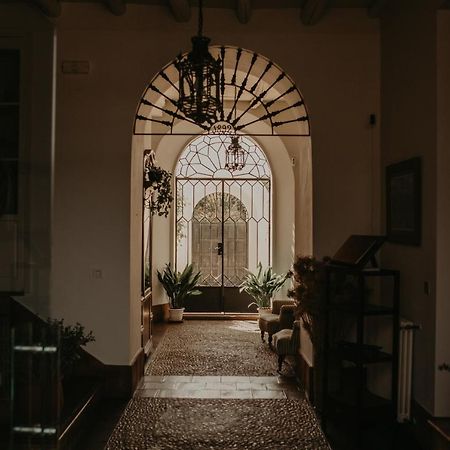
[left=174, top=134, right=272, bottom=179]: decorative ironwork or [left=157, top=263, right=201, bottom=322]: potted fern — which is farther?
[left=174, top=134, right=272, bottom=179]: decorative ironwork

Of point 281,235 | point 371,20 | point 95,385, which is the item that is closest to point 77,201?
point 95,385

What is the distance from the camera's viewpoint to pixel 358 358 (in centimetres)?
378

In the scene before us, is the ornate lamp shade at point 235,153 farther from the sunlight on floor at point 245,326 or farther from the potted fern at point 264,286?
the sunlight on floor at point 245,326

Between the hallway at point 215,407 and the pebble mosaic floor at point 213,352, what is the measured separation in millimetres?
11

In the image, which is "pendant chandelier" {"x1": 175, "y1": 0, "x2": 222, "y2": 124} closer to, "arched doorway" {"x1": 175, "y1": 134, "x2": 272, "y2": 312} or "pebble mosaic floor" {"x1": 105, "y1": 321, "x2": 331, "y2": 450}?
"pebble mosaic floor" {"x1": 105, "y1": 321, "x2": 331, "y2": 450}

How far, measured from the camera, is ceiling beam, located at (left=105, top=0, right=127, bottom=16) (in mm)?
4557

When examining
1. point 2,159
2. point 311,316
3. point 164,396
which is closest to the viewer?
point 2,159

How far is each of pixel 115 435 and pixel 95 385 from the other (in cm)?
76

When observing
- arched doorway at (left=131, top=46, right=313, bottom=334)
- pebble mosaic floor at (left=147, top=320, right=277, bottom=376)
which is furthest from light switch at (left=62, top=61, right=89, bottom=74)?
pebble mosaic floor at (left=147, top=320, right=277, bottom=376)

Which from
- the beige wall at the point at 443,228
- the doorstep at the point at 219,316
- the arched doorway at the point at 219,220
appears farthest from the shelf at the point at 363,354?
the arched doorway at the point at 219,220

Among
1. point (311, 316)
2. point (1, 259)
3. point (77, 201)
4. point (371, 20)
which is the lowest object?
point (311, 316)

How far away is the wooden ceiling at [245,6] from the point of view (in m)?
4.48

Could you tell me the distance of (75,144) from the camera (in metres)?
4.81

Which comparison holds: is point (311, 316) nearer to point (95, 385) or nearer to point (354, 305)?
point (354, 305)
